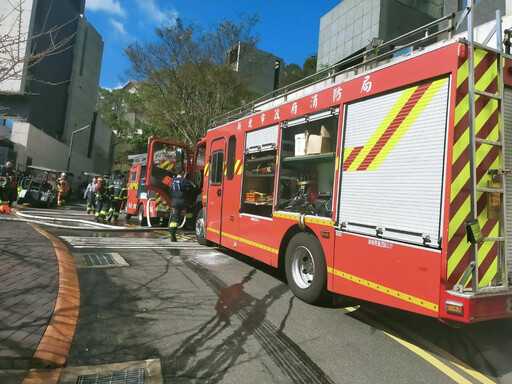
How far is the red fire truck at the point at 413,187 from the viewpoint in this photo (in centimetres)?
313

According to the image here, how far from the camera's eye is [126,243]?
332 inches

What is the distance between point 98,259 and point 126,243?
191cm

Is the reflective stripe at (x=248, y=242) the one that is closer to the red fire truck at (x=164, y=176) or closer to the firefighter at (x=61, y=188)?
the red fire truck at (x=164, y=176)

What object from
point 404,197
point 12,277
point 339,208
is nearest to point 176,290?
point 12,277

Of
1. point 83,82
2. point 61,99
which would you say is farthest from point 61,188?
point 83,82

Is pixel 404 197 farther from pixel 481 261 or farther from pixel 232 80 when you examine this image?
pixel 232 80

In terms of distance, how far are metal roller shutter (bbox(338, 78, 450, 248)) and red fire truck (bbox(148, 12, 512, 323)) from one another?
0.04 ft

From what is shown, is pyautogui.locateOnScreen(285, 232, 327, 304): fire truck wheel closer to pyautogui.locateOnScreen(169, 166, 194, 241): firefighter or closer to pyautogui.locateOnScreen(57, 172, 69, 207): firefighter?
pyautogui.locateOnScreen(169, 166, 194, 241): firefighter

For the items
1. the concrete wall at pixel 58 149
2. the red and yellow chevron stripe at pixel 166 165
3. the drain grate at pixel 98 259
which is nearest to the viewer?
the drain grate at pixel 98 259

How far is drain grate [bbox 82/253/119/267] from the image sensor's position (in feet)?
20.5

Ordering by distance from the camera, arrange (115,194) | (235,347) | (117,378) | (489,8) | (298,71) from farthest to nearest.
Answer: (298,71), (115,194), (489,8), (235,347), (117,378)

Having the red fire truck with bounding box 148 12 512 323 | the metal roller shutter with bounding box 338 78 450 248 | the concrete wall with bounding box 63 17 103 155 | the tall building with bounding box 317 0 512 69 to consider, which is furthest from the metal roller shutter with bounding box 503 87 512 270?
the concrete wall with bounding box 63 17 103 155

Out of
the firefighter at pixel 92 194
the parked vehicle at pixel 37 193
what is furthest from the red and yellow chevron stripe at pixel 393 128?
the parked vehicle at pixel 37 193

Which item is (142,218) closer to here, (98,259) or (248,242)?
(98,259)
